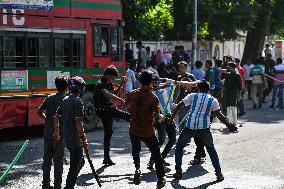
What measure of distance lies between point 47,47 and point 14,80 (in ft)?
4.65

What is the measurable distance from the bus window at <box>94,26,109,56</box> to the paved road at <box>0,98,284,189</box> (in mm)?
2014

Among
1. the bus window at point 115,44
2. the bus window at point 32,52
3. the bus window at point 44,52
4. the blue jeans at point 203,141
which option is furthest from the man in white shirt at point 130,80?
the blue jeans at point 203,141

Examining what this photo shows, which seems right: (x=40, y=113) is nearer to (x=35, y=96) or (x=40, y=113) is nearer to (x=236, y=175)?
(x=236, y=175)

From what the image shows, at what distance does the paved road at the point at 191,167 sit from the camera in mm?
10336

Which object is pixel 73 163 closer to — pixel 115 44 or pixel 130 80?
pixel 115 44

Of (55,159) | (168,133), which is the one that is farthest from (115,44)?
(55,159)

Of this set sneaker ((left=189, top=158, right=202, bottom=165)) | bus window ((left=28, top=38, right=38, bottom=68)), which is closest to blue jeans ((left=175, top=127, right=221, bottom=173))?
sneaker ((left=189, top=158, right=202, bottom=165))

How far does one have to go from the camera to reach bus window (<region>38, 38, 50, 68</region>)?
51.7 feet

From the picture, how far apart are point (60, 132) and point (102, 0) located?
890 centimetres

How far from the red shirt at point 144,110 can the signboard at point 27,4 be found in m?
5.94

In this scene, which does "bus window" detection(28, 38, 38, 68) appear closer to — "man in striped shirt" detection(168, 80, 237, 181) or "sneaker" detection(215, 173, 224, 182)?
"man in striped shirt" detection(168, 80, 237, 181)

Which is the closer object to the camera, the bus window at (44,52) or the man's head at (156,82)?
the man's head at (156,82)

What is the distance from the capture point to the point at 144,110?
9.88 metres

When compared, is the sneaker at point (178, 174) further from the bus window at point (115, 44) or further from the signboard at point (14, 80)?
the bus window at point (115, 44)
